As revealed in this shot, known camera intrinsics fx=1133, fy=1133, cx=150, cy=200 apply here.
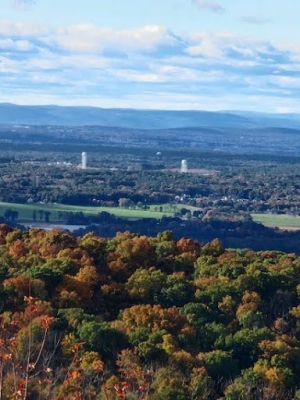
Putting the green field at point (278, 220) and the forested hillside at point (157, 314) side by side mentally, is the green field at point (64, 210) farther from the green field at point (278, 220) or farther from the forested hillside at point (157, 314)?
the forested hillside at point (157, 314)

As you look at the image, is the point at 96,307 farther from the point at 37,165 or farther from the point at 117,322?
the point at 37,165

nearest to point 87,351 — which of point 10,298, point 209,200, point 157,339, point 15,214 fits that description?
point 157,339

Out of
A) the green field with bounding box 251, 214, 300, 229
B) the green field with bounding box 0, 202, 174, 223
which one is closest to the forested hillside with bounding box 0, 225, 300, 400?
the green field with bounding box 0, 202, 174, 223

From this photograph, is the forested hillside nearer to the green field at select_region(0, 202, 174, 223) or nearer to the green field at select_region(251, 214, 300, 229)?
the green field at select_region(0, 202, 174, 223)

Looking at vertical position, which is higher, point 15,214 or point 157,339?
point 157,339

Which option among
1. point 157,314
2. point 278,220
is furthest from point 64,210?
point 157,314

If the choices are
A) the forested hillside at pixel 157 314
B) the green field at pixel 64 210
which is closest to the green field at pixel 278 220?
the green field at pixel 64 210
